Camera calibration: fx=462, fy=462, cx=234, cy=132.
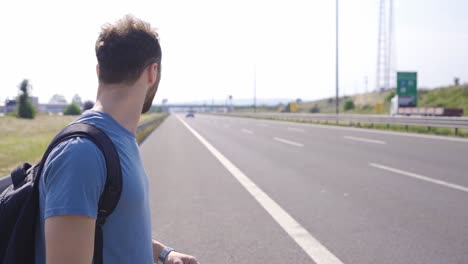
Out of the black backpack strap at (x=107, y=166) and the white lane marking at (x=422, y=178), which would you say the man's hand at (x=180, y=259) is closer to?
the black backpack strap at (x=107, y=166)

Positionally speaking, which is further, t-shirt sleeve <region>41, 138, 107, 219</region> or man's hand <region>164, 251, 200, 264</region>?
man's hand <region>164, 251, 200, 264</region>

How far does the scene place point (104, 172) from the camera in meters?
1.56

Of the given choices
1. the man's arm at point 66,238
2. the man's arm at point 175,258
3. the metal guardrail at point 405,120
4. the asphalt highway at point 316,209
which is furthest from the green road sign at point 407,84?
the man's arm at point 66,238

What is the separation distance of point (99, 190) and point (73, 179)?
0.10m

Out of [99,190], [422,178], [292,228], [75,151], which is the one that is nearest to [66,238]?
[99,190]

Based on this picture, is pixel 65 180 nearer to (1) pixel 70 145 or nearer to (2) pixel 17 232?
(1) pixel 70 145

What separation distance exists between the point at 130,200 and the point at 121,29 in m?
0.64

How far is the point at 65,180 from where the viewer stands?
1.49 m

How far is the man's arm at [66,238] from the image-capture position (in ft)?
4.91

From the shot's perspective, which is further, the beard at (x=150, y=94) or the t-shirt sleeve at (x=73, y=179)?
the beard at (x=150, y=94)

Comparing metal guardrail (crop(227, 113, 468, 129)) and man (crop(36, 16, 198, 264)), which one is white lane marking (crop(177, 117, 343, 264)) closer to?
man (crop(36, 16, 198, 264))

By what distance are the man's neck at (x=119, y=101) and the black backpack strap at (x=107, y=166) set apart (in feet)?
0.60

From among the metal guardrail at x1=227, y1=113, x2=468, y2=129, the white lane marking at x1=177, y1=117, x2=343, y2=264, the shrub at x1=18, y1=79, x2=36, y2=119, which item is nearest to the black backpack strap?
the white lane marking at x1=177, y1=117, x2=343, y2=264

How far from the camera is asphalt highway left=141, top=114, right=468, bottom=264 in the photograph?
16.5ft
